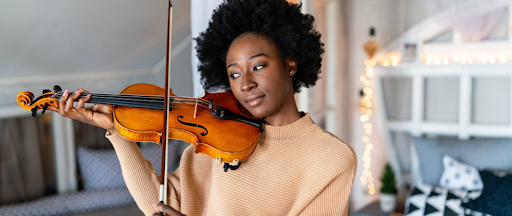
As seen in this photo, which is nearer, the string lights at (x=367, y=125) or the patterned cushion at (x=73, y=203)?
the patterned cushion at (x=73, y=203)

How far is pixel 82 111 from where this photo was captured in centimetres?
89

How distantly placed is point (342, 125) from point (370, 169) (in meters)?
0.39

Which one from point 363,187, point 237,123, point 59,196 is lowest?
point 363,187

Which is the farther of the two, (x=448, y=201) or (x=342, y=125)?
(x=342, y=125)

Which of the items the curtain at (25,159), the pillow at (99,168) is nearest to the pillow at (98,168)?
the pillow at (99,168)

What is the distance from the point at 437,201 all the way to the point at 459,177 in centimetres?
24

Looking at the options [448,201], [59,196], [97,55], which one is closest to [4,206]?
[59,196]

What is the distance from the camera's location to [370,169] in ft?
9.87

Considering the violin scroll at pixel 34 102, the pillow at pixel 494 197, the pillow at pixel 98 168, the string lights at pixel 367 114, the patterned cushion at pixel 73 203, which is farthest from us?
the string lights at pixel 367 114

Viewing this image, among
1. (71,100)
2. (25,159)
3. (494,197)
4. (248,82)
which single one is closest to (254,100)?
(248,82)

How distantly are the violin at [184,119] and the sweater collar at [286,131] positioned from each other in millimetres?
43

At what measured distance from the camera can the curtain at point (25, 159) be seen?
134 cm

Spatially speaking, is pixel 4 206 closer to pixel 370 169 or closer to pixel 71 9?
pixel 71 9

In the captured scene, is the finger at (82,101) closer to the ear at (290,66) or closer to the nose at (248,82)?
the nose at (248,82)
